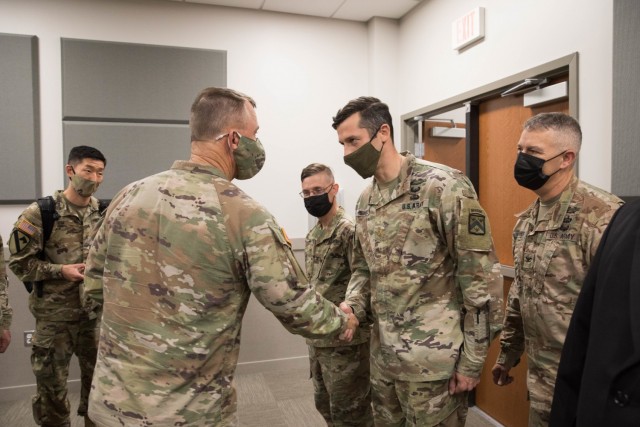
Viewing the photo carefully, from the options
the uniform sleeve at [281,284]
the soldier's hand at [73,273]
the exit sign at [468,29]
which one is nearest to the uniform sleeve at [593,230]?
the uniform sleeve at [281,284]

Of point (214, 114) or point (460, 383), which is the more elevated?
point (214, 114)

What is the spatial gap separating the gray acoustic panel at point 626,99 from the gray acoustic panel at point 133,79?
9.00 ft

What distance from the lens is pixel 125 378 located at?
3.88ft

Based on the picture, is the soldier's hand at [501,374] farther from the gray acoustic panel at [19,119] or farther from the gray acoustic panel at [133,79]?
the gray acoustic panel at [19,119]

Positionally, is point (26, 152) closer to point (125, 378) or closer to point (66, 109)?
point (66, 109)

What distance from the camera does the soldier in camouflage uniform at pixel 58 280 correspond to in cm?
249

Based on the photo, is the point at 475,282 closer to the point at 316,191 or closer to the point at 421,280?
the point at 421,280

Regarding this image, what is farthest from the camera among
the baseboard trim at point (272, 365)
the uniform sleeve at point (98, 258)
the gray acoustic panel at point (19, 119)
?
the baseboard trim at point (272, 365)

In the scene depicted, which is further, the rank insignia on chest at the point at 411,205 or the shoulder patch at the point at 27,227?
the shoulder patch at the point at 27,227

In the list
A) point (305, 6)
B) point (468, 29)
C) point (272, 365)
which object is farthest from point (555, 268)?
point (305, 6)

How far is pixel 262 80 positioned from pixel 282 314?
9.49ft

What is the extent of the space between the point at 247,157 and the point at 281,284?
0.40 metres

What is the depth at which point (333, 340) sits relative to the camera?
197 cm

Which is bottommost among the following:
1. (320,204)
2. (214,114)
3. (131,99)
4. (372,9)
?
(320,204)
